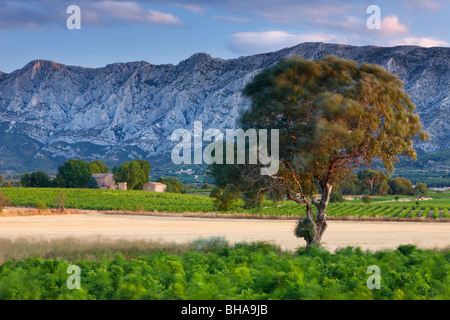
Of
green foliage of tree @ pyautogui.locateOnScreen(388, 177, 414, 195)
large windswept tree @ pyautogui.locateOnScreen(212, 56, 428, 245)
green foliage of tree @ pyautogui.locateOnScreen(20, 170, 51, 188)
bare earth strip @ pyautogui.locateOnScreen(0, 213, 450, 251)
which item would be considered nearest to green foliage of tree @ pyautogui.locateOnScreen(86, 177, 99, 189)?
green foliage of tree @ pyautogui.locateOnScreen(20, 170, 51, 188)

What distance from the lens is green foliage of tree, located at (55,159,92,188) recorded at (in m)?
147

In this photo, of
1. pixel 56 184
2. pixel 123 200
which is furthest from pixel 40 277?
pixel 56 184

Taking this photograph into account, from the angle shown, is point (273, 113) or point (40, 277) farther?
point (273, 113)

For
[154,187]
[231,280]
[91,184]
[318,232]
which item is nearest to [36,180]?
[91,184]

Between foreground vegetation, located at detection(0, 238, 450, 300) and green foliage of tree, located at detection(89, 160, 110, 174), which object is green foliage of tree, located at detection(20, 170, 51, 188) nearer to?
green foliage of tree, located at detection(89, 160, 110, 174)

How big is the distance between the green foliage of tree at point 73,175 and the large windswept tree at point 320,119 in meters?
128

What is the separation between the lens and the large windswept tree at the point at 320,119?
24.6 metres

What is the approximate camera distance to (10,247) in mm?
26156

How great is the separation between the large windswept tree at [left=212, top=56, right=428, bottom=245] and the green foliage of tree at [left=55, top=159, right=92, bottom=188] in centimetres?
12779

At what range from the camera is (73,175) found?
147m

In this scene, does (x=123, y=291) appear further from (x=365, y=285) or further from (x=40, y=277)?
(x=365, y=285)
